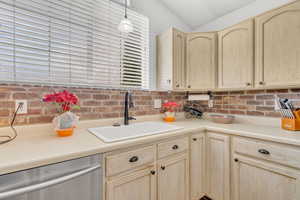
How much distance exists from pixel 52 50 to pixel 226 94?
2.17 m

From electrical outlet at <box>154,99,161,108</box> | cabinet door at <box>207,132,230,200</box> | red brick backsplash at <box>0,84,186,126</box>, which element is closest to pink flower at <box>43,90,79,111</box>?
red brick backsplash at <box>0,84,186,126</box>

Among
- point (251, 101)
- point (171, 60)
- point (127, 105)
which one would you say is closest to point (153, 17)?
point (171, 60)

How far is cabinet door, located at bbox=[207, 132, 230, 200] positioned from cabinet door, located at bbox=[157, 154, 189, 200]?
12.6 inches

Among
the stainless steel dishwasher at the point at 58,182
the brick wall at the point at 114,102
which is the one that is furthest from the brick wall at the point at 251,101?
the stainless steel dishwasher at the point at 58,182

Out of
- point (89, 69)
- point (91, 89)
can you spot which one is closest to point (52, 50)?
point (89, 69)

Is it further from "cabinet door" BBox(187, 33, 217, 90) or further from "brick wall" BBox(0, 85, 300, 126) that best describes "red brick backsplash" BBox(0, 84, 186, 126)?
"cabinet door" BBox(187, 33, 217, 90)

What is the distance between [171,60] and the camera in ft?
5.81

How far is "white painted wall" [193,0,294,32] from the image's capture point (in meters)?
1.62

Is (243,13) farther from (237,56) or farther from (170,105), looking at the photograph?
(170,105)

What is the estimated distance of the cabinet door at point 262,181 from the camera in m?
1.01

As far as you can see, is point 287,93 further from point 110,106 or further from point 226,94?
point 110,106

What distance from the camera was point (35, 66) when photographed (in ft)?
3.87

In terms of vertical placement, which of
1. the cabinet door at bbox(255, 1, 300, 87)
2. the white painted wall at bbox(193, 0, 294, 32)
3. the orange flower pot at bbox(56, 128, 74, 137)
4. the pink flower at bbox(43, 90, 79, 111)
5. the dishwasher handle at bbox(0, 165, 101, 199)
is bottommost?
A: the dishwasher handle at bbox(0, 165, 101, 199)

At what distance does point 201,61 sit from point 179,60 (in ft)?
0.97
